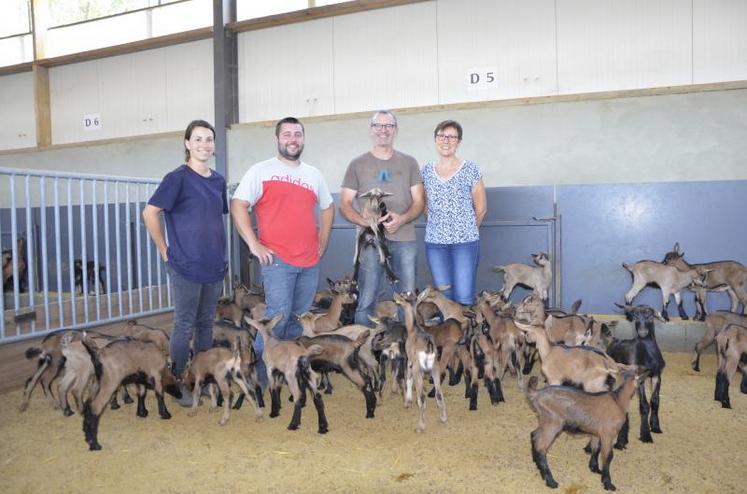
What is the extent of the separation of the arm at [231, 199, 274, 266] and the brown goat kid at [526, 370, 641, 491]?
2.02m

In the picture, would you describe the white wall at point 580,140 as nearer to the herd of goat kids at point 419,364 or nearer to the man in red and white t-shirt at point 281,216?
the herd of goat kids at point 419,364

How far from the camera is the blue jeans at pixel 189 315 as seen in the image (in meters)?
3.95

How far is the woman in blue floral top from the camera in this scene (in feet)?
15.1

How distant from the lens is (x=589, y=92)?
7605mm

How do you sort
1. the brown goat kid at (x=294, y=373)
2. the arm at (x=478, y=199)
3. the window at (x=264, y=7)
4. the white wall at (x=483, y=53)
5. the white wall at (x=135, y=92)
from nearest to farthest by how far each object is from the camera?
the brown goat kid at (x=294, y=373)
the arm at (x=478, y=199)
the white wall at (x=483, y=53)
the window at (x=264, y=7)
the white wall at (x=135, y=92)

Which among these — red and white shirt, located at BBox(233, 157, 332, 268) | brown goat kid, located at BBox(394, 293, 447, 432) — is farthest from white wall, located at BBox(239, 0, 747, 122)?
brown goat kid, located at BBox(394, 293, 447, 432)

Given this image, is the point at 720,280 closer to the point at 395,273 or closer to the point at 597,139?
the point at 597,139

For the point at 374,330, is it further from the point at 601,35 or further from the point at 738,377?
the point at 601,35

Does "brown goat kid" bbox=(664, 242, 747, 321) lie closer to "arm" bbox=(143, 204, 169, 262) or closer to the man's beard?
the man's beard

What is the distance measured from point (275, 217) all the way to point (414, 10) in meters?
5.55

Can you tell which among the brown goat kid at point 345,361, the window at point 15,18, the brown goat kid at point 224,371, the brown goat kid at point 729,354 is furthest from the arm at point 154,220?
the window at point 15,18

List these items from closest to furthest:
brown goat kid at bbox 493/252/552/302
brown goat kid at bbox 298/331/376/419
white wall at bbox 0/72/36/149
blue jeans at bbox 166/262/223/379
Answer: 1. blue jeans at bbox 166/262/223/379
2. brown goat kid at bbox 298/331/376/419
3. brown goat kid at bbox 493/252/552/302
4. white wall at bbox 0/72/36/149

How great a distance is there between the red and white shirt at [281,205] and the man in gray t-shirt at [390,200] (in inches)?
18.1

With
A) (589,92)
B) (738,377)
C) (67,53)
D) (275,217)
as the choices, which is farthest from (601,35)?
(67,53)
